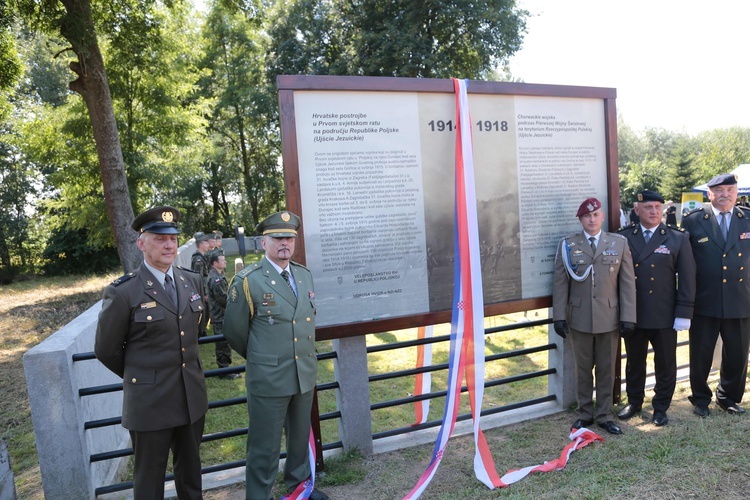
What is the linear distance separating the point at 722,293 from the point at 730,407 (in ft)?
3.41

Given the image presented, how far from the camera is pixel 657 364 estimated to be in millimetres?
4297

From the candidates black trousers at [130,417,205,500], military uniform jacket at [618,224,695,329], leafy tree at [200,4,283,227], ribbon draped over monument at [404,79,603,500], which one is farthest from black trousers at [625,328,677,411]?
leafy tree at [200,4,283,227]

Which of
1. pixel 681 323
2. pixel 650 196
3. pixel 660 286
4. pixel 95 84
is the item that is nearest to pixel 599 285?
pixel 660 286

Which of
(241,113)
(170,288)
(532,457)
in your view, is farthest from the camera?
(241,113)

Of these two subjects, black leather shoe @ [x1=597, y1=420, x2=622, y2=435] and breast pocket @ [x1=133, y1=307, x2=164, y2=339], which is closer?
breast pocket @ [x1=133, y1=307, x2=164, y2=339]

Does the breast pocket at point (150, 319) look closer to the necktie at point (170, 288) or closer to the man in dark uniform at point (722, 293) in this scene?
the necktie at point (170, 288)

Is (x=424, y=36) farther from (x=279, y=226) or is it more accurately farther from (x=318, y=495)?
(x=318, y=495)

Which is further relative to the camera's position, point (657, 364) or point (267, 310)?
point (657, 364)

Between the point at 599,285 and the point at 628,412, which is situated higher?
the point at 599,285

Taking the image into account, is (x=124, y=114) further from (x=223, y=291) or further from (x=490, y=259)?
(x=490, y=259)

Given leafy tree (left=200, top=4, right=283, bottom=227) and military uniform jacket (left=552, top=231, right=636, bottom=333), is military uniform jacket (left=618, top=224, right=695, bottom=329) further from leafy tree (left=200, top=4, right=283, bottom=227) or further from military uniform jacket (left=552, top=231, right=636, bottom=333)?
leafy tree (left=200, top=4, right=283, bottom=227)

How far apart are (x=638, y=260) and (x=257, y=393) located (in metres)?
3.30

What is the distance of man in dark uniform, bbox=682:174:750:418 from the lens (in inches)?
165

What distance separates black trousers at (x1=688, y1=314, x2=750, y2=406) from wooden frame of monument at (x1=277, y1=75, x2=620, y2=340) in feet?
3.95
